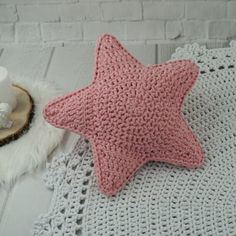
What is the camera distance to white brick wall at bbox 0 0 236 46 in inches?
56.4

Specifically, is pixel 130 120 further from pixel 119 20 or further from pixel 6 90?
pixel 119 20

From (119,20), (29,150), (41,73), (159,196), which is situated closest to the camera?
(159,196)

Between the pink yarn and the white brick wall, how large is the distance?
530 mm

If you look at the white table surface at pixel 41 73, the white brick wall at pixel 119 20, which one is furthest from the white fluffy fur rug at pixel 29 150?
the white brick wall at pixel 119 20

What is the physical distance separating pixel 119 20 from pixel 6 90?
1.81 feet

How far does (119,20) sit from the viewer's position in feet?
4.85

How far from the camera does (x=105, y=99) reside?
0.92m

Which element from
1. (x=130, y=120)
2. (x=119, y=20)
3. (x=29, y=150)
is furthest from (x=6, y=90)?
(x=119, y=20)

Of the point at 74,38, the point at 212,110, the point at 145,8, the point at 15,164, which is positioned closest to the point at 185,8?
the point at 145,8

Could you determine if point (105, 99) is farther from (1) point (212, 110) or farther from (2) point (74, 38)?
(2) point (74, 38)

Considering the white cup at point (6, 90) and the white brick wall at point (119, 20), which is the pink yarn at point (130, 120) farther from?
the white brick wall at point (119, 20)

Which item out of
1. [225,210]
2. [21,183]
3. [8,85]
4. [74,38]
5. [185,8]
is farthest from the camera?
[74,38]

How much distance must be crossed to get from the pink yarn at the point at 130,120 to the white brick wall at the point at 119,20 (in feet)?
1.74

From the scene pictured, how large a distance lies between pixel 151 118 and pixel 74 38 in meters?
0.71
